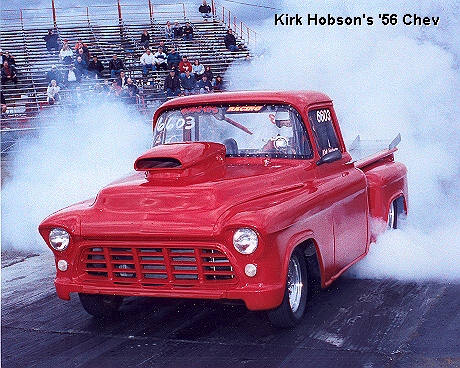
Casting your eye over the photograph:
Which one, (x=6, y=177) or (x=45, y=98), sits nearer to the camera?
(x=6, y=177)

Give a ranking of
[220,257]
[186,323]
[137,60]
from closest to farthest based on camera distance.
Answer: [220,257] → [186,323] → [137,60]

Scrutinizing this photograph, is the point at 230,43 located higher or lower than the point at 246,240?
higher

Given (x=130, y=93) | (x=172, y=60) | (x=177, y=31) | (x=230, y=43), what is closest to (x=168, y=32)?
(x=177, y=31)

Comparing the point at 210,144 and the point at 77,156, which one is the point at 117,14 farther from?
the point at 210,144

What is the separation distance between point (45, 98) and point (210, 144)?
1359 centimetres

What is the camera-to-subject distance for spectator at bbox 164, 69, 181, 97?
17422 millimetres

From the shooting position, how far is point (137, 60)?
69.9 feet

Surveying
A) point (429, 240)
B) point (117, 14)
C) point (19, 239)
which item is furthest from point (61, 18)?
point (429, 240)

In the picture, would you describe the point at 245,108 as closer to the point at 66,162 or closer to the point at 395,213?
the point at 395,213

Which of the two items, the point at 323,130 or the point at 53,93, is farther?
the point at 53,93

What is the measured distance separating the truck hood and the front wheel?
1.48 feet

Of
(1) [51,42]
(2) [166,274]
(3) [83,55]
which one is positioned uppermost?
(1) [51,42]

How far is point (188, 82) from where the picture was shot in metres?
17.6

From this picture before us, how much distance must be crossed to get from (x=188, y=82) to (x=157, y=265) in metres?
13.6
